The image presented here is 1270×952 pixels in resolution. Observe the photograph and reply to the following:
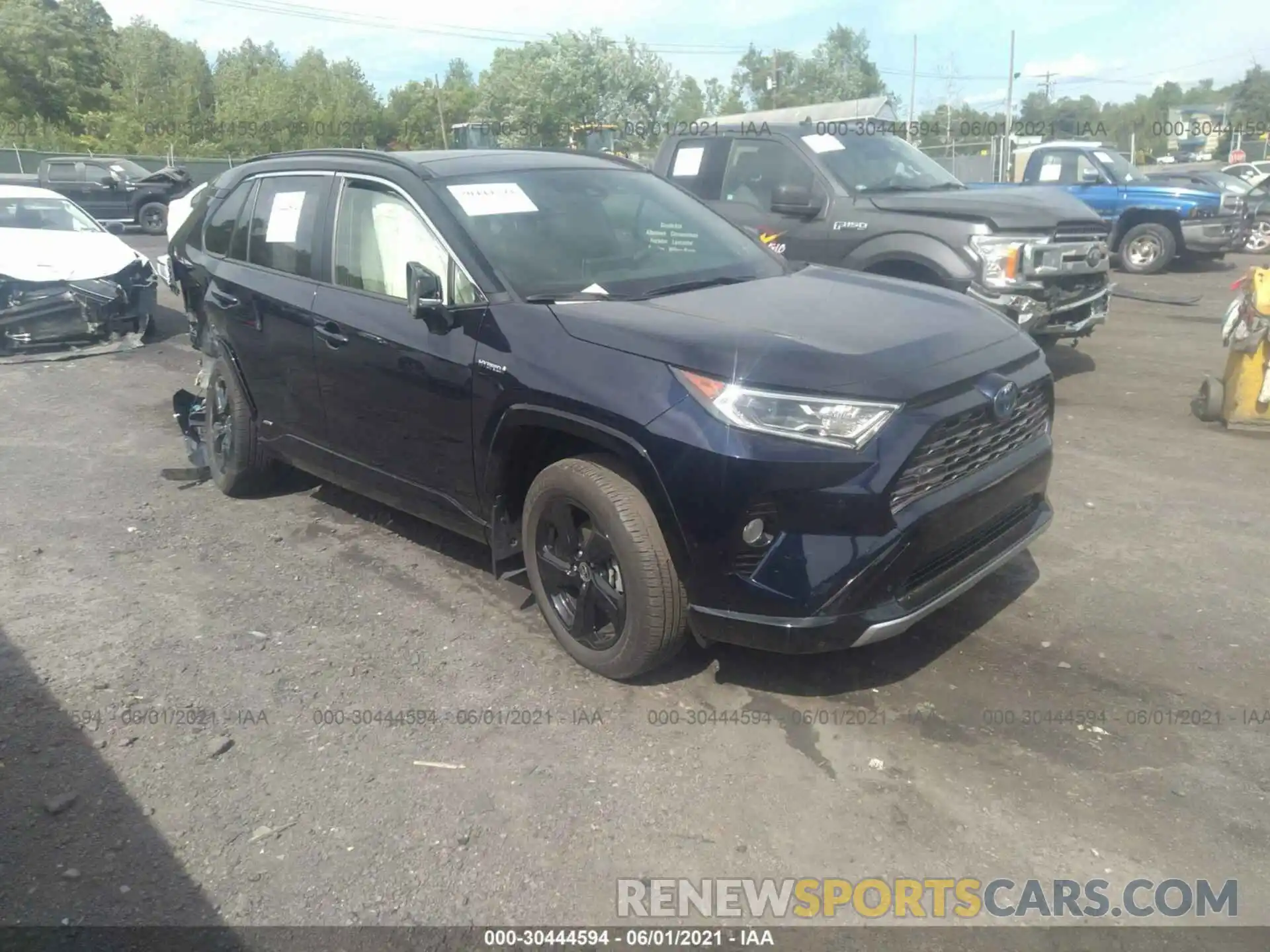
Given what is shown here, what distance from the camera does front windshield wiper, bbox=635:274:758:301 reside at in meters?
4.02

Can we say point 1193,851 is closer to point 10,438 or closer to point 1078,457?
point 1078,457

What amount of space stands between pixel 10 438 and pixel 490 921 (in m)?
6.34

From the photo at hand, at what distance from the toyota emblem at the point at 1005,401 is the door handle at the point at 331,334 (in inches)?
107

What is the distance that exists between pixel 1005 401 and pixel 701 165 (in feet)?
18.3

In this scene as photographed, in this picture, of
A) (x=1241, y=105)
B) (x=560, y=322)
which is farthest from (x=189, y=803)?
(x=1241, y=105)

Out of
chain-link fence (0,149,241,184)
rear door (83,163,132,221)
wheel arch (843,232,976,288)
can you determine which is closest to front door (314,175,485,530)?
wheel arch (843,232,976,288)

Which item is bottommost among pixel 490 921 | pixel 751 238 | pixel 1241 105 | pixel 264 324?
pixel 490 921

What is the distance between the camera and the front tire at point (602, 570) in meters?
3.41

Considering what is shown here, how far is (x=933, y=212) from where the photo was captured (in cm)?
731

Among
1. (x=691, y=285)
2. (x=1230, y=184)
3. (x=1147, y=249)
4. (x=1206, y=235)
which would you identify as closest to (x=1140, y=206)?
(x=1147, y=249)

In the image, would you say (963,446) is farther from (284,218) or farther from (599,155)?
(284,218)

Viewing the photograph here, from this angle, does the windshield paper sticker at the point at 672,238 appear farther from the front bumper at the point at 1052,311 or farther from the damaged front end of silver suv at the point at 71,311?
the damaged front end of silver suv at the point at 71,311

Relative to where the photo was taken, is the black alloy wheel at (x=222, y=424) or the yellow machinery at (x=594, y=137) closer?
the black alloy wheel at (x=222, y=424)

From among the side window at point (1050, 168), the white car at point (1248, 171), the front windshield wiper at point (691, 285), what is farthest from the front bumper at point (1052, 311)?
the white car at point (1248, 171)
